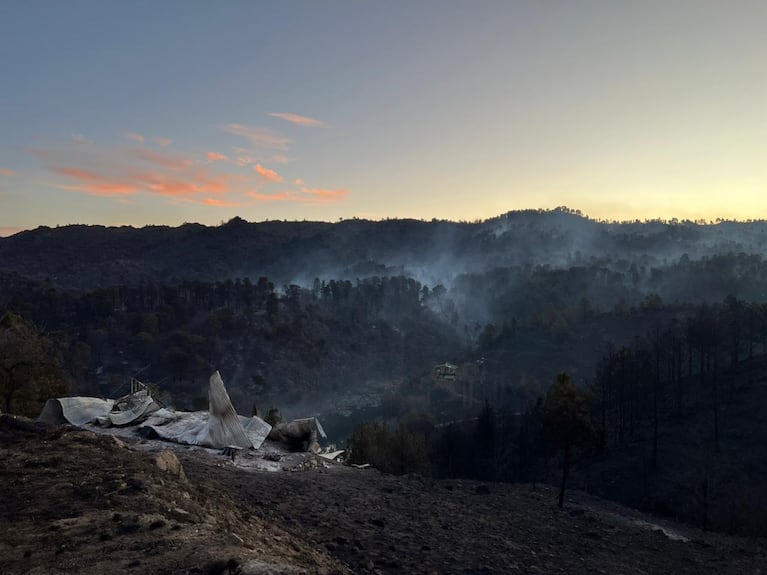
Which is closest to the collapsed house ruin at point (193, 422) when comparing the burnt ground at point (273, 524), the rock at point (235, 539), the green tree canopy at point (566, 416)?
the burnt ground at point (273, 524)

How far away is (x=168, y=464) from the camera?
38.0 ft

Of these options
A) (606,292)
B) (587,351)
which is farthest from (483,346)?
(606,292)

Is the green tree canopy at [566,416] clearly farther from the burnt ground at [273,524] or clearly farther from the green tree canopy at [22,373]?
the green tree canopy at [22,373]

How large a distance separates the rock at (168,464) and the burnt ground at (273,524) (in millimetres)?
49

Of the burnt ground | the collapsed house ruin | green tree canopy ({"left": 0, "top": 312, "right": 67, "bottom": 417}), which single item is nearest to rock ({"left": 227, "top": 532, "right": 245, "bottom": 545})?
the burnt ground

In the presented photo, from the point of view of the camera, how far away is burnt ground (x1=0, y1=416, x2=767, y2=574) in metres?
7.08

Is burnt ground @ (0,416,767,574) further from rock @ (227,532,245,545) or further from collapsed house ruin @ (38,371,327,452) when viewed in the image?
collapsed house ruin @ (38,371,327,452)

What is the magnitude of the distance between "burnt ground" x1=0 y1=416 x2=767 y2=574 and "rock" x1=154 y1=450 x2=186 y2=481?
0.16ft

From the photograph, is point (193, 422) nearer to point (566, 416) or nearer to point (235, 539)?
point (566, 416)

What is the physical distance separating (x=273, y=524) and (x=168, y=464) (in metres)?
2.97

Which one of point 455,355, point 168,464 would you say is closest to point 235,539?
point 168,464

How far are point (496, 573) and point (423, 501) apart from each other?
576 centimetres

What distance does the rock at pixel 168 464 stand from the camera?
1127 cm

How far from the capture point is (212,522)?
8.45 m
